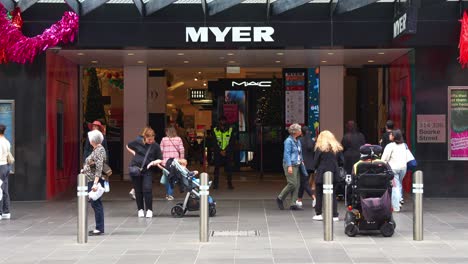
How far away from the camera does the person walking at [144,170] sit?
1406cm

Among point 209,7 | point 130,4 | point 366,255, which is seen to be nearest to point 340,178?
point 366,255

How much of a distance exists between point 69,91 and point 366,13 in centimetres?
815

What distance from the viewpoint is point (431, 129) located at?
17219mm

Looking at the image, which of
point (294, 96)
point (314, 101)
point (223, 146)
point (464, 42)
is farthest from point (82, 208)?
point (294, 96)

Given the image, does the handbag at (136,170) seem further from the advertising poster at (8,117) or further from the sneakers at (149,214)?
the advertising poster at (8,117)

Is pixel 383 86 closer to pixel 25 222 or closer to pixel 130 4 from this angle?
pixel 130 4

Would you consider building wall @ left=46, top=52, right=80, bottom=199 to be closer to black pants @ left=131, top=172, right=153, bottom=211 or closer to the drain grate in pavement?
black pants @ left=131, top=172, right=153, bottom=211

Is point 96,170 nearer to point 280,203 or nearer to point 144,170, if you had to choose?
point 144,170

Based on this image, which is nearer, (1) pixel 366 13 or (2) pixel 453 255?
(2) pixel 453 255

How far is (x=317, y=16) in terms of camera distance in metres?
16.3

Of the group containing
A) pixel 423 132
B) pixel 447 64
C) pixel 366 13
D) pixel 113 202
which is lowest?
pixel 113 202

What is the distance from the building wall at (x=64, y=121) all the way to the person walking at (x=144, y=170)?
3604mm

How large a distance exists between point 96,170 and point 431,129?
882cm

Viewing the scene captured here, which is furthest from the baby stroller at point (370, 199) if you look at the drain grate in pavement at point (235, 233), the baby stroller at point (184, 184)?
the baby stroller at point (184, 184)
